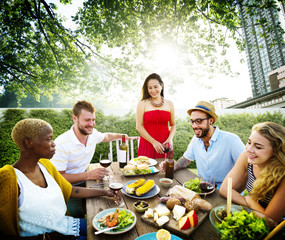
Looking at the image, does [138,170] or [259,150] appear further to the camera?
[138,170]

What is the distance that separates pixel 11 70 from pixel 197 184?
34.3ft

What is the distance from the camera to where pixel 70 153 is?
2441 mm

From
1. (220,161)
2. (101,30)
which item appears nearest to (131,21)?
(101,30)

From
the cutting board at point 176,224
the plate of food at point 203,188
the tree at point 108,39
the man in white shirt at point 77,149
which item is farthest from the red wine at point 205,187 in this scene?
the tree at point 108,39

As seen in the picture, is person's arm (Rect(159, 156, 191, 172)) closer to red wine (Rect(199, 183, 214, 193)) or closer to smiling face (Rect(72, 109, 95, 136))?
red wine (Rect(199, 183, 214, 193))

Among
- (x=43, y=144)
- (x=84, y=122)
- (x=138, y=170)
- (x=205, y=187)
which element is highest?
(x=84, y=122)

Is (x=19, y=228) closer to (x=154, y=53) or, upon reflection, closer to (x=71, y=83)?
(x=154, y=53)

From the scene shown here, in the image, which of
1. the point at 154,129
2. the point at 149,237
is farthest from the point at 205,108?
the point at 149,237

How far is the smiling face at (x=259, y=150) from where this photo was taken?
1.64 metres

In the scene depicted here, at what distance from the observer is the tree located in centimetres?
533

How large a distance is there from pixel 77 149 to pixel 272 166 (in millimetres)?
2407

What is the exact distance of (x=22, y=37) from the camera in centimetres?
737

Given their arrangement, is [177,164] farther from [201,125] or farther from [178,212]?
[178,212]

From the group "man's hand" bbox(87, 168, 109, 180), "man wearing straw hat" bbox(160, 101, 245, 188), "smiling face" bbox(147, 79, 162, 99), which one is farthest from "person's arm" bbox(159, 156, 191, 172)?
"smiling face" bbox(147, 79, 162, 99)
